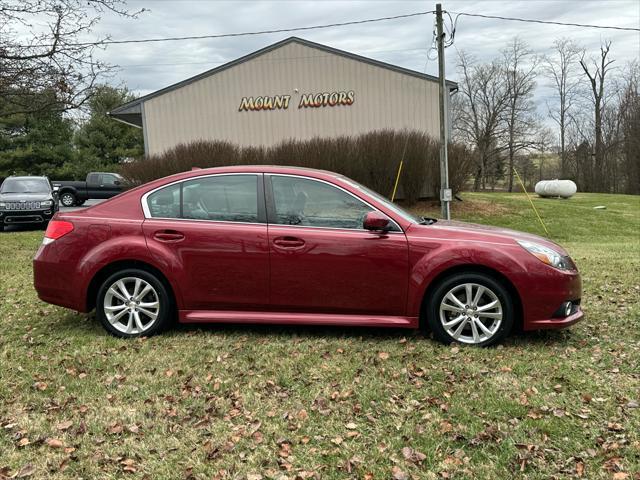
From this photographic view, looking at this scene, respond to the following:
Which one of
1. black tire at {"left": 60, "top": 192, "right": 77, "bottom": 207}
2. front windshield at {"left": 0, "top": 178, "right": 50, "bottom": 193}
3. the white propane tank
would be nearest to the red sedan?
front windshield at {"left": 0, "top": 178, "right": 50, "bottom": 193}

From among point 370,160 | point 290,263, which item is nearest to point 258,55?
point 370,160

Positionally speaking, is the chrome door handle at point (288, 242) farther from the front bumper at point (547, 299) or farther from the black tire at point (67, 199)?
the black tire at point (67, 199)

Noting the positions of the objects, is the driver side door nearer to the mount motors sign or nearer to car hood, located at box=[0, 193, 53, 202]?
car hood, located at box=[0, 193, 53, 202]

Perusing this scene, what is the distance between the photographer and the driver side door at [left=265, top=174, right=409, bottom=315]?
4473 millimetres

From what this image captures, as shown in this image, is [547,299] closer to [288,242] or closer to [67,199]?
[288,242]

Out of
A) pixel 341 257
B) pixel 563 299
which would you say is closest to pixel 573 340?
pixel 563 299

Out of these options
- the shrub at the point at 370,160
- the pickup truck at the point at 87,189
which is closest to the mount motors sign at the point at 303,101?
the shrub at the point at 370,160

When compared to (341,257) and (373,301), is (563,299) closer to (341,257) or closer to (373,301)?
(373,301)

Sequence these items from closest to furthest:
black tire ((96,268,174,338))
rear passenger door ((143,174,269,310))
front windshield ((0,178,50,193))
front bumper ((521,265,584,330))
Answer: front bumper ((521,265,584,330)) < rear passenger door ((143,174,269,310)) < black tire ((96,268,174,338)) < front windshield ((0,178,50,193))

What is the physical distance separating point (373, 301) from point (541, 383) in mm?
1434

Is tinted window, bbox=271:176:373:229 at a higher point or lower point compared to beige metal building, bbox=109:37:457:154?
lower

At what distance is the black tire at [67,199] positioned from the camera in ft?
82.9

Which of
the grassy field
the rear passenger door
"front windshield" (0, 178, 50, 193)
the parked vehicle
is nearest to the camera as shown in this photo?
the grassy field

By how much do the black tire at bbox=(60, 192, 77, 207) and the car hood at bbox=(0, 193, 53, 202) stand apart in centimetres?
1034
